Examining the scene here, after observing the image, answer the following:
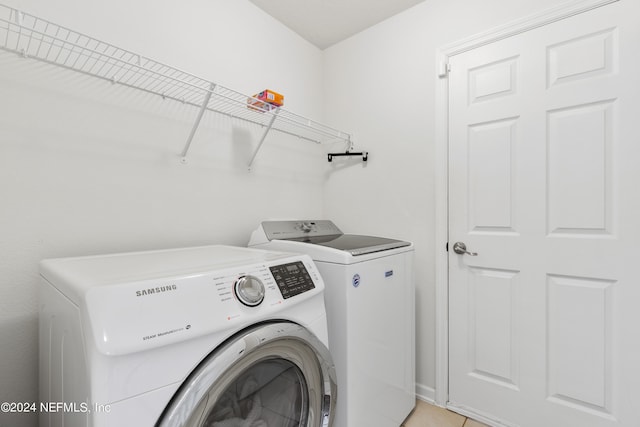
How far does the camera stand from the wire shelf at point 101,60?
104 cm

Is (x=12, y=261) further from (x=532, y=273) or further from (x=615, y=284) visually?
(x=615, y=284)

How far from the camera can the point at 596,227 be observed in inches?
53.7

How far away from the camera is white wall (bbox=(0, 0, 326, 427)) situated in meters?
1.06

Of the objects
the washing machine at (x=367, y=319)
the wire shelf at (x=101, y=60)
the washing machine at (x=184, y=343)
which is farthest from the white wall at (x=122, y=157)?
the washing machine at (x=367, y=319)

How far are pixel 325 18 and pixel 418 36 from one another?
629 millimetres

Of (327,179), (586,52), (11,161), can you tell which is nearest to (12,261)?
(11,161)

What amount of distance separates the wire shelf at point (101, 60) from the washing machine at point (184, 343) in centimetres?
72

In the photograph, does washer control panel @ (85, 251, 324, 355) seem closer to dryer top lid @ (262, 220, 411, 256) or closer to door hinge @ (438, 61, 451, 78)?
dryer top lid @ (262, 220, 411, 256)

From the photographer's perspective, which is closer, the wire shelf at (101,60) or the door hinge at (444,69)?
the wire shelf at (101,60)

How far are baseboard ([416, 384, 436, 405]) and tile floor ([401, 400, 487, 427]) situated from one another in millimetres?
47

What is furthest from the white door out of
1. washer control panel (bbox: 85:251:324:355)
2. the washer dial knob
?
the washer dial knob

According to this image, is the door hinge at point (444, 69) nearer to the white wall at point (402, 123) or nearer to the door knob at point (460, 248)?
the white wall at point (402, 123)

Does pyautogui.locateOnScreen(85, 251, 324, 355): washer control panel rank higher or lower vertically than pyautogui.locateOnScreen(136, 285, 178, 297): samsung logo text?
lower

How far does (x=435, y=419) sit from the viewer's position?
5.52 ft
